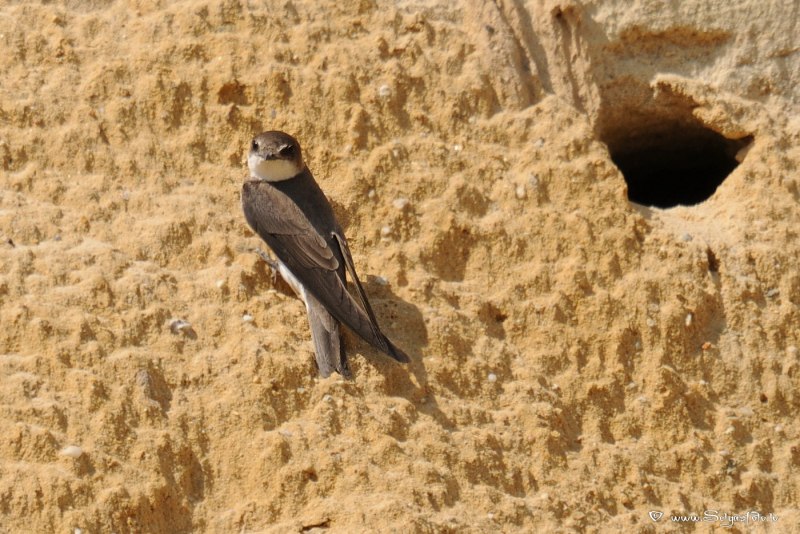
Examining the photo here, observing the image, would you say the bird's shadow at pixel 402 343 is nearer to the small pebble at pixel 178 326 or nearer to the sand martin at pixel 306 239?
the sand martin at pixel 306 239

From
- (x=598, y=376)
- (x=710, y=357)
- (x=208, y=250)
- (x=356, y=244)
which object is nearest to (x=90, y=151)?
(x=208, y=250)

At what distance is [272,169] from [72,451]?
1243 millimetres

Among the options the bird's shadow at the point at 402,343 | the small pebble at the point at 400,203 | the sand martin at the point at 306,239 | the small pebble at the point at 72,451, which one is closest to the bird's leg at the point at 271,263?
the sand martin at the point at 306,239

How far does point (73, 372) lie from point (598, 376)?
5.56 feet

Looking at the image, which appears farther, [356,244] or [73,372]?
[356,244]

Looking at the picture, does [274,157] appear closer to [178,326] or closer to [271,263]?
[271,263]

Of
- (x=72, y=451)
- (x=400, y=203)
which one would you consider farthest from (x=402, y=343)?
(x=72, y=451)

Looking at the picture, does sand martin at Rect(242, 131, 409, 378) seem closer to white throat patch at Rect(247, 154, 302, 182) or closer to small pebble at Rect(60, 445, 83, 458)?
white throat patch at Rect(247, 154, 302, 182)

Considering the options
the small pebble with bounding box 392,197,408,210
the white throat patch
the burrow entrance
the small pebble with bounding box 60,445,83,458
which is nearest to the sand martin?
the white throat patch

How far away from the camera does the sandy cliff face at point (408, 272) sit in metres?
4.11

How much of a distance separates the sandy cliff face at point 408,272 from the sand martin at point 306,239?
76 millimetres

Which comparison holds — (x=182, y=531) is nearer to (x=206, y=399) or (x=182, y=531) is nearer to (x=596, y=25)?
(x=206, y=399)

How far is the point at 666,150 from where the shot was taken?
19.5 feet

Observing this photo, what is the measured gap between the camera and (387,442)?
4.22 meters
